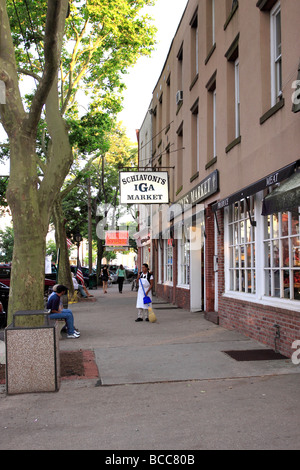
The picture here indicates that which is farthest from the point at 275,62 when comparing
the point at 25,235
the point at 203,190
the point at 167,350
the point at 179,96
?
the point at 179,96

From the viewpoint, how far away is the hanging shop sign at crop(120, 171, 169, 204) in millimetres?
15836

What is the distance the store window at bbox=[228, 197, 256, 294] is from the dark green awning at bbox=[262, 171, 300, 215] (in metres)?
2.04

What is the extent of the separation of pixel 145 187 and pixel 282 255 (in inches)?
343

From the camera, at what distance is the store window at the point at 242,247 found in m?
9.48

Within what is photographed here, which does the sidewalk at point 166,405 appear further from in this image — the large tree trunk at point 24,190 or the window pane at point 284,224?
the window pane at point 284,224

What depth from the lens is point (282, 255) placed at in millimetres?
7953

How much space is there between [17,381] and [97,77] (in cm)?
1606

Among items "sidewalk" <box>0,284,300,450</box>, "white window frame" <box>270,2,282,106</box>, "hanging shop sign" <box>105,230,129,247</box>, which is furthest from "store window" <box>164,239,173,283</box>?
"hanging shop sign" <box>105,230,129,247</box>

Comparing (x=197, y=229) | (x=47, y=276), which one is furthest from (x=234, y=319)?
(x=47, y=276)

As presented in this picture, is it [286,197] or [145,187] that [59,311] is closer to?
[286,197]

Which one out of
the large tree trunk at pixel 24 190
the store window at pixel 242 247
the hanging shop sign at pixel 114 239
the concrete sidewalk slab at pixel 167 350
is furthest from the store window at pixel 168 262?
the hanging shop sign at pixel 114 239

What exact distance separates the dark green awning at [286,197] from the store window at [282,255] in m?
0.47

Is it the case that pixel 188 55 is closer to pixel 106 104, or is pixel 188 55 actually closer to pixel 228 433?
pixel 106 104

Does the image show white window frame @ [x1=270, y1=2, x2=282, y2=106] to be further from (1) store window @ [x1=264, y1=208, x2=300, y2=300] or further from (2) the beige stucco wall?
(1) store window @ [x1=264, y1=208, x2=300, y2=300]
